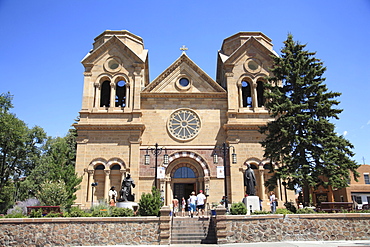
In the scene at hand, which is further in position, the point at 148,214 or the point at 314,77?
the point at 314,77

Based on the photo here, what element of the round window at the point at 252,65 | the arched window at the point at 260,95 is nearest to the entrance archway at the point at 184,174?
the arched window at the point at 260,95

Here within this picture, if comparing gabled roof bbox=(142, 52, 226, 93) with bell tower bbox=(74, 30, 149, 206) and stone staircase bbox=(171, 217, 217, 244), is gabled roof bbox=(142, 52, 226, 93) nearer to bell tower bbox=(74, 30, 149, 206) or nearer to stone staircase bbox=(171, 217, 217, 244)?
bell tower bbox=(74, 30, 149, 206)

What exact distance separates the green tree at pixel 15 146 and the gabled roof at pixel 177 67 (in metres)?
19.7

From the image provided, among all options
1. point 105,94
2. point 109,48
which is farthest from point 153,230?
point 109,48

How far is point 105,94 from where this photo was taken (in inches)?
1340

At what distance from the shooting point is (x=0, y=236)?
17.5 m

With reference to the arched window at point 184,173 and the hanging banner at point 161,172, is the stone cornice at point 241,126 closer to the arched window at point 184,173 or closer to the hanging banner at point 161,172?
the arched window at point 184,173

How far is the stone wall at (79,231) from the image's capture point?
17297 mm

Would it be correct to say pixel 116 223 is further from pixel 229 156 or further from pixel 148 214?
pixel 229 156

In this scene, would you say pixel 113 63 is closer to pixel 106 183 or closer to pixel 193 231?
pixel 106 183

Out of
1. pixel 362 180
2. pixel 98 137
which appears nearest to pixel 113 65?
pixel 98 137

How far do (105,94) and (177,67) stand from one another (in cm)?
828

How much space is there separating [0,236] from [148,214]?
8.19 meters

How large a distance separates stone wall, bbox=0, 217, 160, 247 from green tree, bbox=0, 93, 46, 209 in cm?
2531
